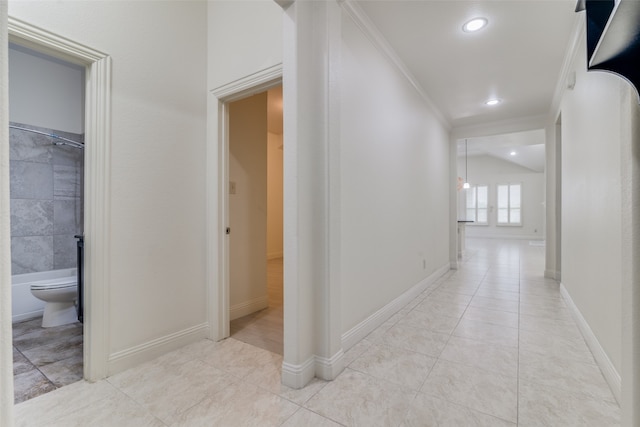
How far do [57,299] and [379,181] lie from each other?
3.24m

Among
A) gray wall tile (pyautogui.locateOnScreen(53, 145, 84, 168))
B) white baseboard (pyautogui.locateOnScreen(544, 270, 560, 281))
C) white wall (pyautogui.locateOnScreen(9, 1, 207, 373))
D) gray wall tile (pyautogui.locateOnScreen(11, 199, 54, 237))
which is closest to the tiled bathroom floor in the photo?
white wall (pyautogui.locateOnScreen(9, 1, 207, 373))

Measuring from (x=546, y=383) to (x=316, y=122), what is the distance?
2.19m

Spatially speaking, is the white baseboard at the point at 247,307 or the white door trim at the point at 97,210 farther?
the white baseboard at the point at 247,307

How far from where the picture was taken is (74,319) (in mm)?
2848

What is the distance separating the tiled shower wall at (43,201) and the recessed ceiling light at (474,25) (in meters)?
4.37

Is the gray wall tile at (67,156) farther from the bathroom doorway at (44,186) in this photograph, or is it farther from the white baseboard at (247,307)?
the white baseboard at (247,307)

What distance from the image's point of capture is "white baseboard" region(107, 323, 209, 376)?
1890mm

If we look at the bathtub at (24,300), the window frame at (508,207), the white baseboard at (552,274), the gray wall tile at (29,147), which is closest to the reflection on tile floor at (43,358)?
the bathtub at (24,300)

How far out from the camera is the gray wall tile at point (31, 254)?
A: 3.04m

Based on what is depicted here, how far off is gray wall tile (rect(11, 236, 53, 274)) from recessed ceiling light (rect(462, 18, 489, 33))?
4857 millimetres

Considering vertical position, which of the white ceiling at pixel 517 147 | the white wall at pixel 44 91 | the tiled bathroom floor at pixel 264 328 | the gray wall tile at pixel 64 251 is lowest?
the tiled bathroom floor at pixel 264 328

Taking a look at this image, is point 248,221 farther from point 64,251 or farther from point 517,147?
point 517,147

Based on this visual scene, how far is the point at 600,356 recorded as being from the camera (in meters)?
1.95

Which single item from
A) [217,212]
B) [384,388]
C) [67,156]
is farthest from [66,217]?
[384,388]
